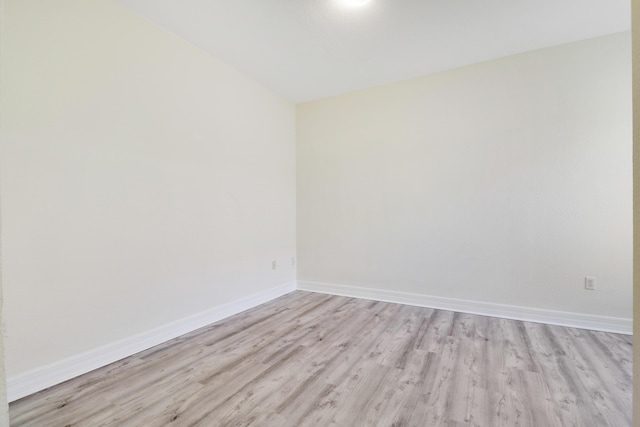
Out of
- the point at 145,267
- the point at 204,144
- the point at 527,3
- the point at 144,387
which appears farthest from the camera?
the point at 204,144

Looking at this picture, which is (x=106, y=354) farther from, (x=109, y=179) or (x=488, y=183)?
(x=488, y=183)

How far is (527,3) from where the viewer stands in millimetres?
2170

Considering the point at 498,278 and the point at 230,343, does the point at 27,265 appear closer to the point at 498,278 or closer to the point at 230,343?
the point at 230,343

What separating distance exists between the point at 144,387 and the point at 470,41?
3.70 meters

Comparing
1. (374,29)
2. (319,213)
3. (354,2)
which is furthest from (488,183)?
(354,2)

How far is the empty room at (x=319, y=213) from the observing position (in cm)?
173

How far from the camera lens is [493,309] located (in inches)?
118

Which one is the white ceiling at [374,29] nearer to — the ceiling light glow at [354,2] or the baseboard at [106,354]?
the ceiling light glow at [354,2]

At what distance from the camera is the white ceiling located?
2205 millimetres

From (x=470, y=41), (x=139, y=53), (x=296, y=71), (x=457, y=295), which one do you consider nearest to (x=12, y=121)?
(x=139, y=53)

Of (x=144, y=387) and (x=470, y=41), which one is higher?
(x=470, y=41)

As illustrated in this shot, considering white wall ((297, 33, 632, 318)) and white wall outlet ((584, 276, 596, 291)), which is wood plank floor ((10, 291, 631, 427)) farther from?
white wall ((297, 33, 632, 318))

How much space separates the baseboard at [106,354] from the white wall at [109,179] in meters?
0.05

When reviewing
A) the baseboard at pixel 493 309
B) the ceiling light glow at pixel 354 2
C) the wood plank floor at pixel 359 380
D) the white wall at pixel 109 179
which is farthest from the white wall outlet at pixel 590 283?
the white wall at pixel 109 179
